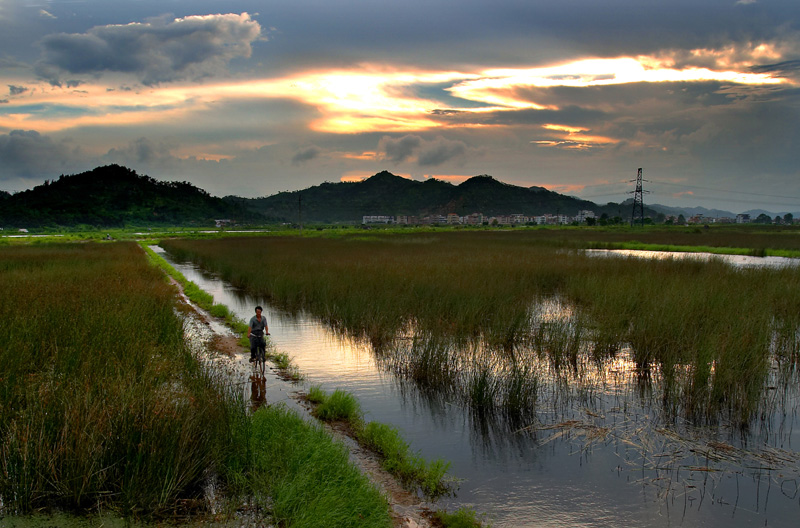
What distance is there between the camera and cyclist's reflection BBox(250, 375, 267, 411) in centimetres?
991

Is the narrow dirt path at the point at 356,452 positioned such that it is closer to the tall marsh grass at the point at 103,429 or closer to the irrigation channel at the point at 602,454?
the irrigation channel at the point at 602,454

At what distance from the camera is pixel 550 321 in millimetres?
15945

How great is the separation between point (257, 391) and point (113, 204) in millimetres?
169208

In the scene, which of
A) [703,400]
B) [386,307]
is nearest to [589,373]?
[703,400]

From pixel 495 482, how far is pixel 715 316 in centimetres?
1051

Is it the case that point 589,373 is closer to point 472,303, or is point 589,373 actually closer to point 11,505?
point 472,303

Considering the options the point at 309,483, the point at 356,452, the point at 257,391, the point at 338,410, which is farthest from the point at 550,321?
the point at 309,483

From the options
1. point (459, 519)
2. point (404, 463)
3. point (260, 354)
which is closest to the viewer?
point (459, 519)

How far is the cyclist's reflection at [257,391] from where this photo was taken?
390 inches

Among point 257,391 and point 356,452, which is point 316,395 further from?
point 356,452

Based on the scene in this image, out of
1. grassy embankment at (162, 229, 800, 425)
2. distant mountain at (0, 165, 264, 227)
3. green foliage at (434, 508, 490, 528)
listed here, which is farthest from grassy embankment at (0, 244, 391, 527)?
distant mountain at (0, 165, 264, 227)

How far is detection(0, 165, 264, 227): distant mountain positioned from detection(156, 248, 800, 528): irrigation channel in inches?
5765

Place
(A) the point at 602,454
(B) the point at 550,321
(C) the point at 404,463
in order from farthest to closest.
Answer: (B) the point at 550,321
(A) the point at 602,454
(C) the point at 404,463

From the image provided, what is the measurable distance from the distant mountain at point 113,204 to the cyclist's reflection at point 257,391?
5614 inches
